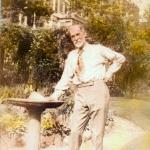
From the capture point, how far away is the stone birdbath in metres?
4.17

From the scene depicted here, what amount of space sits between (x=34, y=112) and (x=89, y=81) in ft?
1.67

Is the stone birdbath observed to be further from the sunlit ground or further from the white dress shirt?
the sunlit ground

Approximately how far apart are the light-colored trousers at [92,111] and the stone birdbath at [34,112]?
0.73 ft

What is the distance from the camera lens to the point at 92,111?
404cm

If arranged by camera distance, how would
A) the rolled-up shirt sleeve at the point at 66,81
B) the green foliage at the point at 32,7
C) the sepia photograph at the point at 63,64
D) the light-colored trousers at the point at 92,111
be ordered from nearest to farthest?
the light-colored trousers at the point at 92,111
the rolled-up shirt sleeve at the point at 66,81
the sepia photograph at the point at 63,64
the green foliage at the point at 32,7

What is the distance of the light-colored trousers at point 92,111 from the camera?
4.00m

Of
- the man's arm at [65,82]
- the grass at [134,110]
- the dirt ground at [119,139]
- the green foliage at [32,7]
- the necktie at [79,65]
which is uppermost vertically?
the green foliage at [32,7]

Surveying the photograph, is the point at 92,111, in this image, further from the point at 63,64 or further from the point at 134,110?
the point at 134,110

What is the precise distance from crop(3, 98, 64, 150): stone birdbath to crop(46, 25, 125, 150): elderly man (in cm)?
11

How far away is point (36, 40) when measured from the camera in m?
4.95

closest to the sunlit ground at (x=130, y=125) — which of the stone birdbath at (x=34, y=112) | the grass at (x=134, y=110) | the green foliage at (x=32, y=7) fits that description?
the grass at (x=134, y=110)

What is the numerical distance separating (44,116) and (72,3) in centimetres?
93

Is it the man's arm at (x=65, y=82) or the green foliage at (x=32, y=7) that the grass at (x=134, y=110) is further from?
the green foliage at (x=32, y=7)

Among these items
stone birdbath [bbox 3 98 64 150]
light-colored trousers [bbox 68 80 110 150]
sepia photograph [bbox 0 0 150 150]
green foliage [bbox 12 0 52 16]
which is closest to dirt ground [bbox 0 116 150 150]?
sepia photograph [bbox 0 0 150 150]
